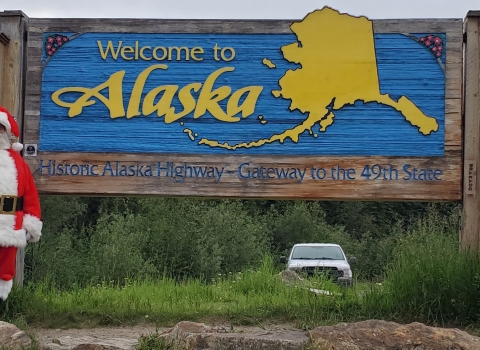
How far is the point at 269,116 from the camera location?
7.41 metres

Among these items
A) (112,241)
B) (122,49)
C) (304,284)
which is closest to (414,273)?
(304,284)

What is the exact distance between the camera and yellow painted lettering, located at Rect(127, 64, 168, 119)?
749 cm

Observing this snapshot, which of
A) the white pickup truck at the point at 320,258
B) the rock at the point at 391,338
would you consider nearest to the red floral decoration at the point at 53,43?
the rock at the point at 391,338

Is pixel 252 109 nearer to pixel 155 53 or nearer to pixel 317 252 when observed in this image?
pixel 155 53

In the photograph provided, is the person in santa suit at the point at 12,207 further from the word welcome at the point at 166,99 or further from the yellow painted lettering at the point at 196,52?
the yellow painted lettering at the point at 196,52

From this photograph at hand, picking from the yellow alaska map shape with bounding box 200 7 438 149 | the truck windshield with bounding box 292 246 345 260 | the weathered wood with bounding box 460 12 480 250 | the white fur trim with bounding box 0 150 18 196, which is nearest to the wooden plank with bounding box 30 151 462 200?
the weathered wood with bounding box 460 12 480 250

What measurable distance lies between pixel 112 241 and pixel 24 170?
37.1ft

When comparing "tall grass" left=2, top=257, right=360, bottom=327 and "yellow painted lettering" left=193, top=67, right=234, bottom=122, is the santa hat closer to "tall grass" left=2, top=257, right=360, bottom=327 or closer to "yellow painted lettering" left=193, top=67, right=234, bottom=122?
"tall grass" left=2, top=257, right=360, bottom=327

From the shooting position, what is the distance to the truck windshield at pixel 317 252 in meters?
17.1

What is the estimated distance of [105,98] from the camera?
296 inches

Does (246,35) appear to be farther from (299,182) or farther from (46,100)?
(46,100)

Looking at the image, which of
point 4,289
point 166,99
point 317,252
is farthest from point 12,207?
point 317,252

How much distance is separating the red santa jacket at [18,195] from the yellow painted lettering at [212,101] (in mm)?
1701

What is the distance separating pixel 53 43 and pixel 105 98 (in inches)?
30.6
